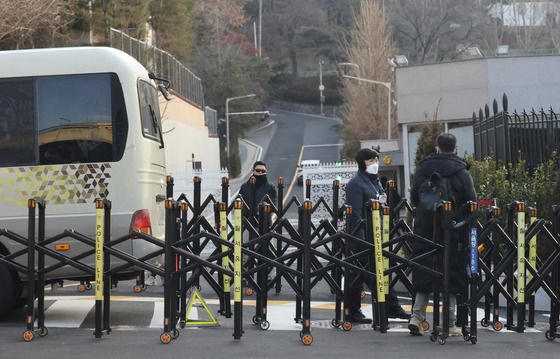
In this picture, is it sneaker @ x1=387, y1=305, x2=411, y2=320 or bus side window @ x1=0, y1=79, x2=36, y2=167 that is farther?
bus side window @ x1=0, y1=79, x2=36, y2=167

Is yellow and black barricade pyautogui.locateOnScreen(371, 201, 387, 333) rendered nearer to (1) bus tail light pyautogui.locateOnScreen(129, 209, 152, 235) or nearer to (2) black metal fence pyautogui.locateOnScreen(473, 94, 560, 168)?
(1) bus tail light pyautogui.locateOnScreen(129, 209, 152, 235)

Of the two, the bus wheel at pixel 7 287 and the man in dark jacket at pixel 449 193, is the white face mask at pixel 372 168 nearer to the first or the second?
the man in dark jacket at pixel 449 193

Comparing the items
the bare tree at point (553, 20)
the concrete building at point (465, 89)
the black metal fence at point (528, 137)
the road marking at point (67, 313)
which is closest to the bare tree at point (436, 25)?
the bare tree at point (553, 20)

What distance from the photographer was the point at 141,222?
1204 centimetres

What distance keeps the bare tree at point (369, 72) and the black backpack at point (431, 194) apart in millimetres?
58988

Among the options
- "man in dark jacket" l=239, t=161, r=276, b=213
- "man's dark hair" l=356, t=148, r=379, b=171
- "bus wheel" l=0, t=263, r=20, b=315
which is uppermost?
"man's dark hair" l=356, t=148, r=379, b=171

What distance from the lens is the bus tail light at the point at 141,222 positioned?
1198 centimetres

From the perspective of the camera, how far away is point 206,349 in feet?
32.1

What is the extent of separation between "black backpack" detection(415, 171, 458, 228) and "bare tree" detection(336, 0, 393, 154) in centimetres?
5899

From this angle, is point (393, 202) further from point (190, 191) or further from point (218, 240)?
point (190, 191)

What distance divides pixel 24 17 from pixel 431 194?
796 inches

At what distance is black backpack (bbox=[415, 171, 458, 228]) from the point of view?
10.4 meters

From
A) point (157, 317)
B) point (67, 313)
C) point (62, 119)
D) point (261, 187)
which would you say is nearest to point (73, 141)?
point (62, 119)

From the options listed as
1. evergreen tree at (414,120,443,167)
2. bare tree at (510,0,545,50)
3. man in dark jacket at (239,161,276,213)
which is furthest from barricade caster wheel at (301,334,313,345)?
bare tree at (510,0,545,50)
